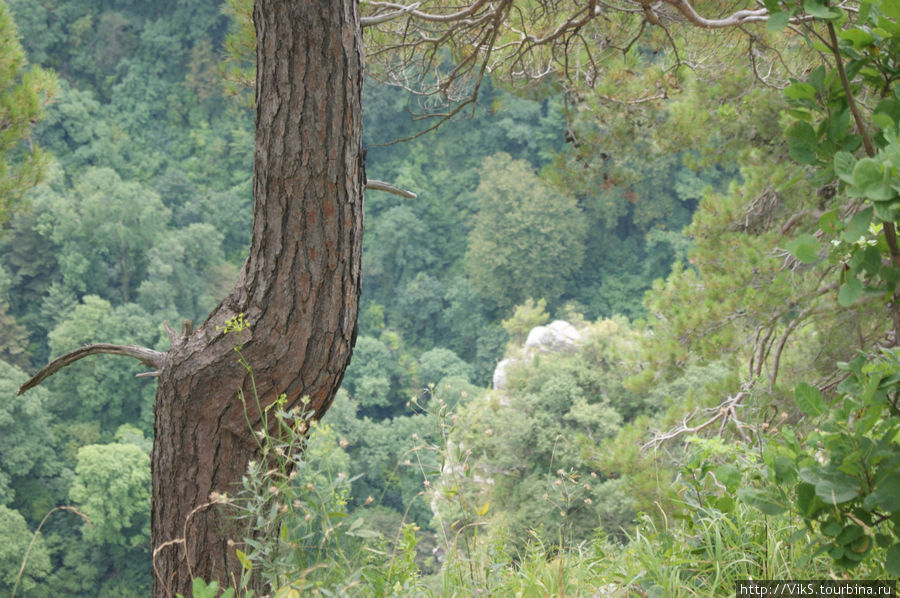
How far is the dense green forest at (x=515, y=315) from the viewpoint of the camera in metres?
0.83

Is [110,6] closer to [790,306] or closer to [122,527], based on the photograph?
[122,527]

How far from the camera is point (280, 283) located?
4.62 feet

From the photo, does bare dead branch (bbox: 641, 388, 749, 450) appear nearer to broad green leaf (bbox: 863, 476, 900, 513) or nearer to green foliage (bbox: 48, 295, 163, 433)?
broad green leaf (bbox: 863, 476, 900, 513)

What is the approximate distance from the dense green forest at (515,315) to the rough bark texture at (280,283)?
0.14 m

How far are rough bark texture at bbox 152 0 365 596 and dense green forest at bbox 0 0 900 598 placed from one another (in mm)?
135

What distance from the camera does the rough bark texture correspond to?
137 cm

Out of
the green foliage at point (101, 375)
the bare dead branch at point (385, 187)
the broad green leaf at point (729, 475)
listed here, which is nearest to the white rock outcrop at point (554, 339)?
the green foliage at point (101, 375)

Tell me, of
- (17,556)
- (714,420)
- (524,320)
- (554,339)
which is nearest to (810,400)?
(714,420)

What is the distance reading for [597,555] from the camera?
4.81ft

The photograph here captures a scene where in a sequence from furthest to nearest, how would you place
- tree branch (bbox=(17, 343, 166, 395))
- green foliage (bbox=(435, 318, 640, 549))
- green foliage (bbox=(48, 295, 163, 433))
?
green foliage (bbox=(48, 295, 163, 433)) < green foliage (bbox=(435, 318, 640, 549)) < tree branch (bbox=(17, 343, 166, 395))

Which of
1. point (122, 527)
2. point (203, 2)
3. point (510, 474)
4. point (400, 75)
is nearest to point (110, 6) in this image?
point (203, 2)

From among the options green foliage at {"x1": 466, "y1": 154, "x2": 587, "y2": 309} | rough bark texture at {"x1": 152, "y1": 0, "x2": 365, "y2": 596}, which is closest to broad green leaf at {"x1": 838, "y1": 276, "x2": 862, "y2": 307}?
rough bark texture at {"x1": 152, "y1": 0, "x2": 365, "y2": 596}

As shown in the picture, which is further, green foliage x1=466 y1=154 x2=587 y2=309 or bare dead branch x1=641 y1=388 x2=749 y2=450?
green foliage x1=466 y1=154 x2=587 y2=309

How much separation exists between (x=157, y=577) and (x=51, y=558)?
15.7 m
